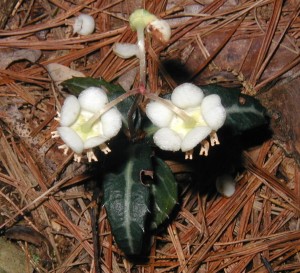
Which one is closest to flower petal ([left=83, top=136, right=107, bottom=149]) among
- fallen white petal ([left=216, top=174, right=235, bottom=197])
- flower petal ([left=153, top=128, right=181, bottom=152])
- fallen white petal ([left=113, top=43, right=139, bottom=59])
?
Answer: flower petal ([left=153, top=128, right=181, bottom=152])

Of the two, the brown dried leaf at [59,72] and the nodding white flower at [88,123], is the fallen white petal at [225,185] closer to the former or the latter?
the brown dried leaf at [59,72]

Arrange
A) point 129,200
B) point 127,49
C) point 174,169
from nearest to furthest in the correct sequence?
1. point 127,49
2. point 129,200
3. point 174,169

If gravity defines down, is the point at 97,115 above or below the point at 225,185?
above

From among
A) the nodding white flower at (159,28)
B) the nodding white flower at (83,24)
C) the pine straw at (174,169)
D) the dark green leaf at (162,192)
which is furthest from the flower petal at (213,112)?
the nodding white flower at (83,24)

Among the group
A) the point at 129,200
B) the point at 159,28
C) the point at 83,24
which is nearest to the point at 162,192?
the point at 129,200

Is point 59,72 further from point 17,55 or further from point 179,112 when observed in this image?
point 179,112

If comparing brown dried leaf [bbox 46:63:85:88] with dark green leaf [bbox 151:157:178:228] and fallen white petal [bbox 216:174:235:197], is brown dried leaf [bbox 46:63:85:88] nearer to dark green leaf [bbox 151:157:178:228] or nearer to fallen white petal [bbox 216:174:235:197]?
dark green leaf [bbox 151:157:178:228]
